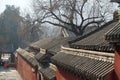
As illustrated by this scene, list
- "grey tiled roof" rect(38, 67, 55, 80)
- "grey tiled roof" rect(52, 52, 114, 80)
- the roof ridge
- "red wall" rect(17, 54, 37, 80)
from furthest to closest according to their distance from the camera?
1. "red wall" rect(17, 54, 37, 80)
2. "grey tiled roof" rect(38, 67, 55, 80)
3. the roof ridge
4. "grey tiled roof" rect(52, 52, 114, 80)

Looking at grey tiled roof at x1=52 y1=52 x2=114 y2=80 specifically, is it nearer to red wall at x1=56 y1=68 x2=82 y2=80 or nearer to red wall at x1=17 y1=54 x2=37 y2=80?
red wall at x1=56 y1=68 x2=82 y2=80

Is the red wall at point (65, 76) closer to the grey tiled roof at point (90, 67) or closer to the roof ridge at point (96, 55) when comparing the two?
the grey tiled roof at point (90, 67)

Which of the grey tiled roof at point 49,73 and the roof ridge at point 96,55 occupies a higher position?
the roof ridge at point 96,55

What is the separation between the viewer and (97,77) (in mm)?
7496

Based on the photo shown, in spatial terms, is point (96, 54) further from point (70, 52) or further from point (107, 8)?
point (107, 8)

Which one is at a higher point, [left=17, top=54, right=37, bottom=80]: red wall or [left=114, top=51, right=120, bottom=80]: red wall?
[left=114, top=51, right=120, bottom=80]: red wall

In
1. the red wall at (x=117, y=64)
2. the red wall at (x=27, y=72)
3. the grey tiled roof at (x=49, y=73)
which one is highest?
the red wall at (x=117, y=64)

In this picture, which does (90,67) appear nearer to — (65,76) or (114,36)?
(114,36)

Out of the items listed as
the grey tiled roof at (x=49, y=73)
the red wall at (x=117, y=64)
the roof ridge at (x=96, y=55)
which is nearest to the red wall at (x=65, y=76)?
the roof ridge at (x=96, y=55)

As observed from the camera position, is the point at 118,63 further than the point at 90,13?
No

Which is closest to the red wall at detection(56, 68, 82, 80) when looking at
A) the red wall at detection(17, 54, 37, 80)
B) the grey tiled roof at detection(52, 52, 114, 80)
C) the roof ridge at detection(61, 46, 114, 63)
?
the grey tiled roof at detection(52, 52, 114, 80)

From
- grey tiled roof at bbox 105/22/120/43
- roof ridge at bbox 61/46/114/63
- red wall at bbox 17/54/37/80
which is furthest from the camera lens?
red wall at bbox 17/54/37/80

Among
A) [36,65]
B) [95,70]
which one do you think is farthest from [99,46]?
[36,65]

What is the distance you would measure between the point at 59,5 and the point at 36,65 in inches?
471
